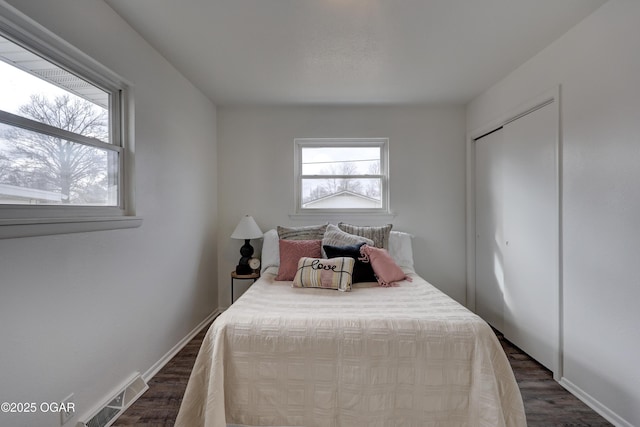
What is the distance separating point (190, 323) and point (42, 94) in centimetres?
210

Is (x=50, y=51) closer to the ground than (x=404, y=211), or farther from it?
farther from it

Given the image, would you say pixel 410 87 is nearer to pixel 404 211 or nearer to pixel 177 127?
pixel 404 211

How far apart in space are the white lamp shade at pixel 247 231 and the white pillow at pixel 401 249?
139 centimetres

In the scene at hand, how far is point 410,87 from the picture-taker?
2.87 metres

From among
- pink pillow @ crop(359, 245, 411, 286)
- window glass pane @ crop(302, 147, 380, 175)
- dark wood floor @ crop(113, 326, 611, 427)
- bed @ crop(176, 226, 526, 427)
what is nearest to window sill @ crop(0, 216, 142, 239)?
bed @ crop(176, 226, 526, 427)

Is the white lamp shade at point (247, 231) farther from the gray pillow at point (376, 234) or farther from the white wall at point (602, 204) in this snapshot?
the white wall at point (602, 204)

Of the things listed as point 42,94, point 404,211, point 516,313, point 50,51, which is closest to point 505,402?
point 516,313

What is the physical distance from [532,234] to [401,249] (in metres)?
1.12

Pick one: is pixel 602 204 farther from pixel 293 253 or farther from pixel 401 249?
pixel 293 253

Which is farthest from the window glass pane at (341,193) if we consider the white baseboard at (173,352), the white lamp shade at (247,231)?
the white baseboard at (173,352)

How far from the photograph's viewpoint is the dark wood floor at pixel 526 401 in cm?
169

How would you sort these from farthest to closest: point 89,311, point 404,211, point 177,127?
point 404,211 → point 177,127 → point 89,311

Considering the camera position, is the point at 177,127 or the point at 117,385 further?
the point at 177,127

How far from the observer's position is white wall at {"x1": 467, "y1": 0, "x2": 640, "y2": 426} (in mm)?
1591
